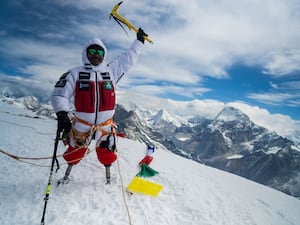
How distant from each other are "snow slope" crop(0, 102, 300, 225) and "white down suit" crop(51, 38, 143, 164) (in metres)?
1.34

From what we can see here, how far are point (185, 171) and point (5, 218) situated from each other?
566 centimetres

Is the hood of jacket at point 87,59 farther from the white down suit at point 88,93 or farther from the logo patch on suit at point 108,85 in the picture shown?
the logo patch on suit at point 108,85

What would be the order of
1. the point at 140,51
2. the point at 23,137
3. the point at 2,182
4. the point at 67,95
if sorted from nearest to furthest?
the point at 67,95, the point at 2,182, the point at 140,51, the point at 23,137

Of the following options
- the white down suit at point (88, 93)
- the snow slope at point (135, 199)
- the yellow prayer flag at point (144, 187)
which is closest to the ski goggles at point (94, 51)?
the white down suit at point (88, 93)

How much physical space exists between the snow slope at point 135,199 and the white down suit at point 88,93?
4.40 ft

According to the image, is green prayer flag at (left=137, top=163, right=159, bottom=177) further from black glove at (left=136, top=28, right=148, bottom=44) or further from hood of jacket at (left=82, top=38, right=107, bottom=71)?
black glove at (left=136, top=28, right=148, bottom=44)

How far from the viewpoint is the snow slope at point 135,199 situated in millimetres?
4702

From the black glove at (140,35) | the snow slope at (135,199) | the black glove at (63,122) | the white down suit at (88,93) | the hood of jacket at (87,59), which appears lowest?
the snow slope at (135,199)

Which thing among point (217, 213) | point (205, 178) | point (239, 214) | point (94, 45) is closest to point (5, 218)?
point (94, 45)

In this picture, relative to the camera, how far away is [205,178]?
26.5 feet

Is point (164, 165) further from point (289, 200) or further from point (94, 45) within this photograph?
point (94, 45)

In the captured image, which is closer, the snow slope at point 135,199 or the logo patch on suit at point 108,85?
the snow slope at point 135,199

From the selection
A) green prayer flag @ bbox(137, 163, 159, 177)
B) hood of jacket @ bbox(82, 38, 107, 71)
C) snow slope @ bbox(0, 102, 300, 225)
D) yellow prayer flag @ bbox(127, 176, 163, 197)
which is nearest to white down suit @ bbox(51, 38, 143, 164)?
hood of jacket @ bbox(82, 38, 107, 71)

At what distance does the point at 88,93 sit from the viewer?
5.20m
